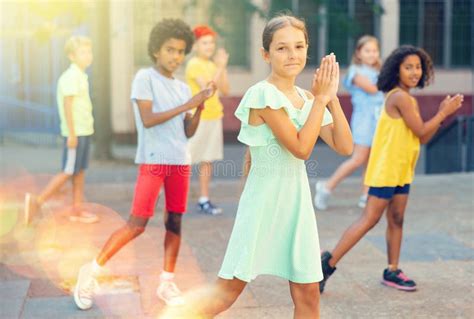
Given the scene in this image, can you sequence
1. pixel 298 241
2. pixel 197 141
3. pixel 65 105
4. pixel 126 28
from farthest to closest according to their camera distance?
pixel 126 28
pixel 197 141
pixel 65 105
pixel 298 241

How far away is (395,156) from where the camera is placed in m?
5.15

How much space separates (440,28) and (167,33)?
12579 millimetres

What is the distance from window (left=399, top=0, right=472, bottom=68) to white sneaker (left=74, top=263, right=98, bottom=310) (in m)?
12.4

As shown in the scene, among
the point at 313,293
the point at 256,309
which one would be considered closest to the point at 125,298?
the point at 256,309

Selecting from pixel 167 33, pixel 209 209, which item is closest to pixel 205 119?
pixel 209 209

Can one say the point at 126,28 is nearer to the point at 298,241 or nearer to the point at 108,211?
the point at 108,211

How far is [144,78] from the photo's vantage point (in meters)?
4.91

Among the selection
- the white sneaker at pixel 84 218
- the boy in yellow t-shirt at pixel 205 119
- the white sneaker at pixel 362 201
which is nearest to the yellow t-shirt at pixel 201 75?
the boy in yellow t-shirt at pixel 205 119

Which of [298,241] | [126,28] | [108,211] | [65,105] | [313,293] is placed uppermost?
[126,28]

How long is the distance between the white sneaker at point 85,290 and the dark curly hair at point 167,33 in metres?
1.47

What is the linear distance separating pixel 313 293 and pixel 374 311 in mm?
1363

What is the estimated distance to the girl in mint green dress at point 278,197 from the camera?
11.7 ft

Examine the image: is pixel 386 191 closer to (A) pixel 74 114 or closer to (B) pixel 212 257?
(B) pixel 212 257

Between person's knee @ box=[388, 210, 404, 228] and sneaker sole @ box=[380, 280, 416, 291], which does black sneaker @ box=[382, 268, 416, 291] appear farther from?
person's knee @ box=[388, 210, 404, 228]
